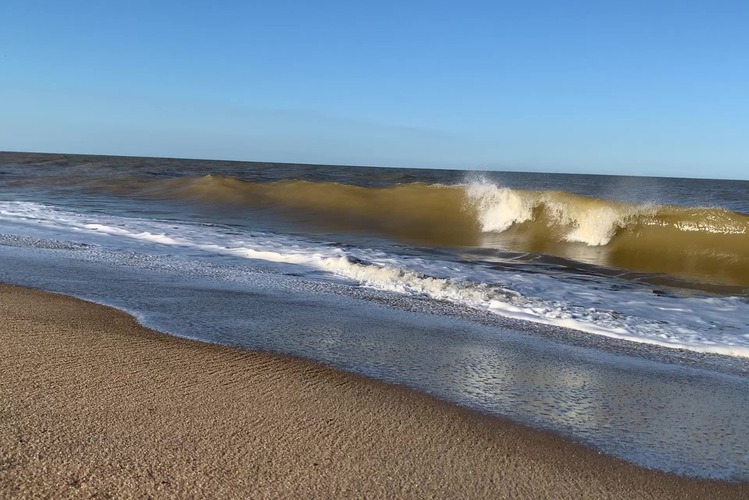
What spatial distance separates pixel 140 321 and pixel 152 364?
134 centimetres

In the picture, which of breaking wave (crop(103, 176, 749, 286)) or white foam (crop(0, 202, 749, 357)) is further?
breaking wave (crop(103, 176, 749, 286))

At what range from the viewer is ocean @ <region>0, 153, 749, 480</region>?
373cm

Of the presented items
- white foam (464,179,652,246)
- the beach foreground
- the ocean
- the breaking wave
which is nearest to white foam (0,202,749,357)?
the ocean

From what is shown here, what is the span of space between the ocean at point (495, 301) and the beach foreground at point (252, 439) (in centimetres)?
32

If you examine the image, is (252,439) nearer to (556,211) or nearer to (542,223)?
(542,223)

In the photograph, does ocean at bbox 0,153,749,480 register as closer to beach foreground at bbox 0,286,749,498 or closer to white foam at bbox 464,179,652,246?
white foam at bbox 464,179,652,246

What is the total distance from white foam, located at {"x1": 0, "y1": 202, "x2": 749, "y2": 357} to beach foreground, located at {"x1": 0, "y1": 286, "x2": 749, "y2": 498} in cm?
282

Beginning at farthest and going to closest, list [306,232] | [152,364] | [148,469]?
1. [306,232]
2. [152,364]
3. [148,469]

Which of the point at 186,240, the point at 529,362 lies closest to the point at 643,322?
the point at 529,362

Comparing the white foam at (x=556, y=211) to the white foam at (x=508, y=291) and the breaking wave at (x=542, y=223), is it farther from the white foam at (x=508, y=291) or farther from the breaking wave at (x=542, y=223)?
the white foam at (x=508, y=291)

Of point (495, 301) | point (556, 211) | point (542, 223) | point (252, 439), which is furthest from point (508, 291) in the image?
point (556, 211)

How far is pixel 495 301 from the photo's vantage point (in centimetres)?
675

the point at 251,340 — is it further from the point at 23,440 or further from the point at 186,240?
the point at 186,240

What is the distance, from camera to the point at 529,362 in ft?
14.8
